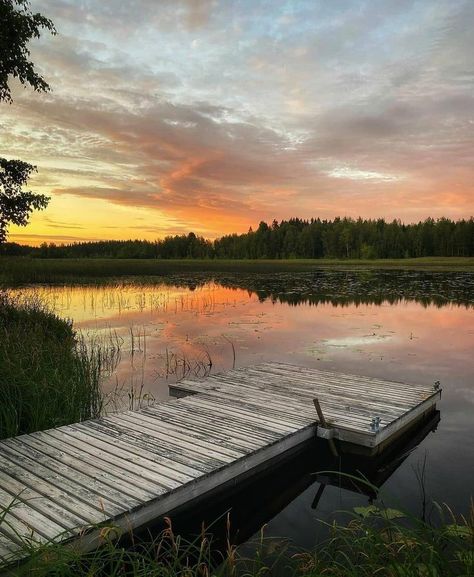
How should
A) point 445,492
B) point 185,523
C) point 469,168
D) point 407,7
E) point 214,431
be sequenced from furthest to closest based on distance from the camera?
A: point 469,168, point 407,7, point 214,431, point 445,492, point 185,523

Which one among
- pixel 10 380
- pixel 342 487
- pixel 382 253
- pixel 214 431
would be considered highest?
pixel 382 253

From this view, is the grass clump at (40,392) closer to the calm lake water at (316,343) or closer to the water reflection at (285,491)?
the calm lake water at (316,343)

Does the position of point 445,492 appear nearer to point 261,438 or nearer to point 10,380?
point 261,438

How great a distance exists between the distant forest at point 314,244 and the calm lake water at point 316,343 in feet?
220

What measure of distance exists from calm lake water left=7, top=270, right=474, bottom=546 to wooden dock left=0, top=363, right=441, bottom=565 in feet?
1.91

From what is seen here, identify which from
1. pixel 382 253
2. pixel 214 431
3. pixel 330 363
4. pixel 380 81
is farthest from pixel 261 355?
pixel 382 253

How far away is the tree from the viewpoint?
1170 cm

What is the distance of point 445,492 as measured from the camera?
5.19 meters

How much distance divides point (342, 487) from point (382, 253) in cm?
9460

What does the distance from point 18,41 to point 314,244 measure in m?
97.7

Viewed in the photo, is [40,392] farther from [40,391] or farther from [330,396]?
[330,396]

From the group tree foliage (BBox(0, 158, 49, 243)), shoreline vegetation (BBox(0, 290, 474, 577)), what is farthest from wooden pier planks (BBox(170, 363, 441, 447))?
tree foliage (BBox(0, 158, 49, 243))

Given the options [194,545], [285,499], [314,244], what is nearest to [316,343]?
[285,499]

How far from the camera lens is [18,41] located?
469 inches
